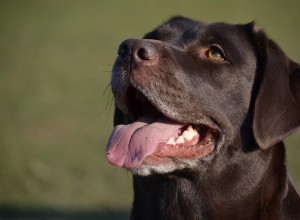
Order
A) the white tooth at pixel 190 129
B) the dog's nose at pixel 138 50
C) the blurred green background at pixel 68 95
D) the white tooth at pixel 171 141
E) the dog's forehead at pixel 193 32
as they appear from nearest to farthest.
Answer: the dog's nose at pixel 138 50 < the white tooth at pixel 171 141 < the white tooth at pixel 190 129 < the dog's forehead at pixel 193 32 < the blurred green background at pixel 68 95

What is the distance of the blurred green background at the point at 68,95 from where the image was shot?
905 centimetres

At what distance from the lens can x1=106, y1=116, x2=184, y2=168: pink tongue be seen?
4273 mm

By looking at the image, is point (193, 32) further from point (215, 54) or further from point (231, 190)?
point (231, 190)

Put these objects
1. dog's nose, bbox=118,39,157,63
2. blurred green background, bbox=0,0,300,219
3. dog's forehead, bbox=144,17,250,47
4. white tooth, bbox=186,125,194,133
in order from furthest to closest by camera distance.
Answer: blurred green background, bbox=0,0,300,219 → dog's forehead, bbox=144,17,250,47 → white tooth, bbox=186,125,194,133 → dog's nose, bbox=118,39,157,63

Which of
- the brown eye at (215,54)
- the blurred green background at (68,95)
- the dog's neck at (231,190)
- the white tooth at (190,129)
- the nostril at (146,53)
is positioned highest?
the nostril at (146,53)

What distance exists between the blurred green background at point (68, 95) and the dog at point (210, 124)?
2.18 ft

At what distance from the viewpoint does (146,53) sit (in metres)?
4.25

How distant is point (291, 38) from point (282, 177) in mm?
22138

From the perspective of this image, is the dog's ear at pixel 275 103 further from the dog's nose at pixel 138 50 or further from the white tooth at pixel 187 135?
the dog's nose at pixel 138 50

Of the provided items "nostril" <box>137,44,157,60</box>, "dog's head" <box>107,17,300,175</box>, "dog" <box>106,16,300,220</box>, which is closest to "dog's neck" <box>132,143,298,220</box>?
"dog" <box>106,16,300,220</box>

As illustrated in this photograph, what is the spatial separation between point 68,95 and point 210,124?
41.0ft

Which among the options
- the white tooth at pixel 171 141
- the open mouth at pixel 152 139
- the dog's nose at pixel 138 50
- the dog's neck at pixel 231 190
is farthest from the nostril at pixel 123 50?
the dog's neck at pixel 231 190

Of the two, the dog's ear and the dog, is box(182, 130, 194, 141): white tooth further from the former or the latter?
the dog's ear

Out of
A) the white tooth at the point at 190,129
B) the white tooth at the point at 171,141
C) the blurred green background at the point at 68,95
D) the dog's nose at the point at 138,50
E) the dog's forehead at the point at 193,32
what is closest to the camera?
the dog's nose at the point at 138,50
